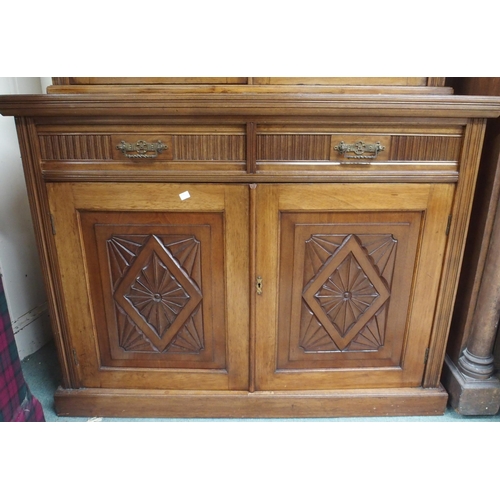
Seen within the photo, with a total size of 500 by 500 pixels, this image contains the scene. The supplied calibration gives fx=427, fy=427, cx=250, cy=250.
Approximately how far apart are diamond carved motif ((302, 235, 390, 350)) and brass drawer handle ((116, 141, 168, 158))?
1.81 ft

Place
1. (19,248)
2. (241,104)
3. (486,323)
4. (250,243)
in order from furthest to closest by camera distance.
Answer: (19,248)
(486,323)
(250,243)
(241,104)

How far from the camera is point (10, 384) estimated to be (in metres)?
1.06

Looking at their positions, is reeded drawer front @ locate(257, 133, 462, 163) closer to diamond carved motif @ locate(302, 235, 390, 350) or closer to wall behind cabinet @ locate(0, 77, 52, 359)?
diamond carved motif @ locate(302, 235, 390, 350)

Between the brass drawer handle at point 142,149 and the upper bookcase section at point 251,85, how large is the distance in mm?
180

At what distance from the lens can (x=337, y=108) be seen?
1056mm

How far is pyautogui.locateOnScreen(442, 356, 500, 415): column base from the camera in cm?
133

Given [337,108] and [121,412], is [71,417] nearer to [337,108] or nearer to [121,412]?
[121,412]

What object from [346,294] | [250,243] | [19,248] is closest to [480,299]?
[346,294]

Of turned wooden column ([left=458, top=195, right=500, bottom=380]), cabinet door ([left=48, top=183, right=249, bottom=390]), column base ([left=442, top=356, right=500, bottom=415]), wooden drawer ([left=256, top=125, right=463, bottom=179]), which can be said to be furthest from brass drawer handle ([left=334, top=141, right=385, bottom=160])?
column base ([left=442, top=356, right=500, bottom=415])

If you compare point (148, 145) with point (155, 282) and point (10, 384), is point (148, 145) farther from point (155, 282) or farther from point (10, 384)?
point (10, 384)

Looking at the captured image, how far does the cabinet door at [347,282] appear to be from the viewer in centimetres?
115

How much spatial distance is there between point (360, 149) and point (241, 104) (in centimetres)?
33

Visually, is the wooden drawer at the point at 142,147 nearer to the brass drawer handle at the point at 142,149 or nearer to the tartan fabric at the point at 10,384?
the brass drawer handle at the point at 142,149

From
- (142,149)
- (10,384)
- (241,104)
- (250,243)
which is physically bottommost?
(10,384)
